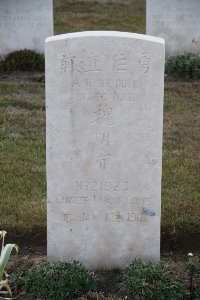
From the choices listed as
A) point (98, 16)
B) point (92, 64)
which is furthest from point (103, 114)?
point (98, 16)

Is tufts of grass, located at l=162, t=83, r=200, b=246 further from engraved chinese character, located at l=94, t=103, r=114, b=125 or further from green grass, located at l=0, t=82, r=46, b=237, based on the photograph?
engraved chinese character, located at l=94, t=103, r=114, b=125

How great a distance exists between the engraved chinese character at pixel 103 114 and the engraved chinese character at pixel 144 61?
369mm

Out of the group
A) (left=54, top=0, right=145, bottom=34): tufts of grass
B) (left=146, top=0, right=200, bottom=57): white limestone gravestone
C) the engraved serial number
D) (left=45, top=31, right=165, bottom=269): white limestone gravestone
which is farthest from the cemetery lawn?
(left=54, top=0, right=145, bottom=34): tufts of grass

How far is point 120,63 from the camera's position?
4.64 meters

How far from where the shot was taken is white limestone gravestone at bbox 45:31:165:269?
4.63 meters

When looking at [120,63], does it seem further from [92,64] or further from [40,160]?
[40,160]

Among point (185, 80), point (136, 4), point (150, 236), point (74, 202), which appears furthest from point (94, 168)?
point (136, 4)

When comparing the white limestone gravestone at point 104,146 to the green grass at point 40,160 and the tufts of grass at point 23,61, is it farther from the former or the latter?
the tufts of grass at point 23,61

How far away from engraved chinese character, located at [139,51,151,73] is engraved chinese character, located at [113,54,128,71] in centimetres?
11

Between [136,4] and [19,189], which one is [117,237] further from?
[136,4]

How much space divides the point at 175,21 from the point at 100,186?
356 inches

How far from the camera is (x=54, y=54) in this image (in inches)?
182

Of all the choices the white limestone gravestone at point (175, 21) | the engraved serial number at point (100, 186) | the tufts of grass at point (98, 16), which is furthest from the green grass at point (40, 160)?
the tufts of grass at point (98, 16)

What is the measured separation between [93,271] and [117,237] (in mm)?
326
